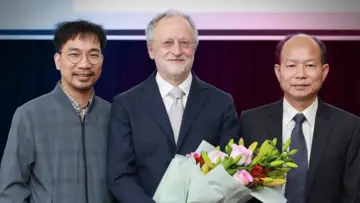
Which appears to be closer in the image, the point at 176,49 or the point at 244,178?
the point at 244,178

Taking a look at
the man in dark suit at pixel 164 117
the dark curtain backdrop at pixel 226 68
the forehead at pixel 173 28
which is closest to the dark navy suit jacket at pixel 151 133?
the man in dark suit at pixel 164 117

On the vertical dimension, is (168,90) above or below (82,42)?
below

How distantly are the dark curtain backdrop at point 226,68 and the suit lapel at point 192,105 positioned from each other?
1.19 meters

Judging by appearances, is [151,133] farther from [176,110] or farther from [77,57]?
[77,57]

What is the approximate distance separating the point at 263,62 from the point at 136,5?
83 centimetres

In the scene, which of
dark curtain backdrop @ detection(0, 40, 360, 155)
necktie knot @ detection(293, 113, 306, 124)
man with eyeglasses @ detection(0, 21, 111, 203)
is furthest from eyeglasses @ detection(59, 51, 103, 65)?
dark curtain backdrop @ detection(0, 40, 360, 155)

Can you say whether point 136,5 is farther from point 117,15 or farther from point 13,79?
point 13,79

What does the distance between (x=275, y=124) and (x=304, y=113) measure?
0.14 meters

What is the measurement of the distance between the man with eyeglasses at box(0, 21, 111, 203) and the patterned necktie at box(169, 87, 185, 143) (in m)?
0.32

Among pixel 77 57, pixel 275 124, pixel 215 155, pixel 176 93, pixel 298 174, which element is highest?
pixel 77 57

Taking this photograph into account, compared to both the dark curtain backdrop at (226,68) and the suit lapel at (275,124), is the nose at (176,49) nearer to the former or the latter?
the suit lapel at (275,124)

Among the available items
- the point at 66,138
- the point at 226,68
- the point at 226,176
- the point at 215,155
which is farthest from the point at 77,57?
the point at 226,68

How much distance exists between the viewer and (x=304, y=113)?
10.7 ft

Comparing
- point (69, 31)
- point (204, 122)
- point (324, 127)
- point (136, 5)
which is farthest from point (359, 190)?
point (136, 5)
